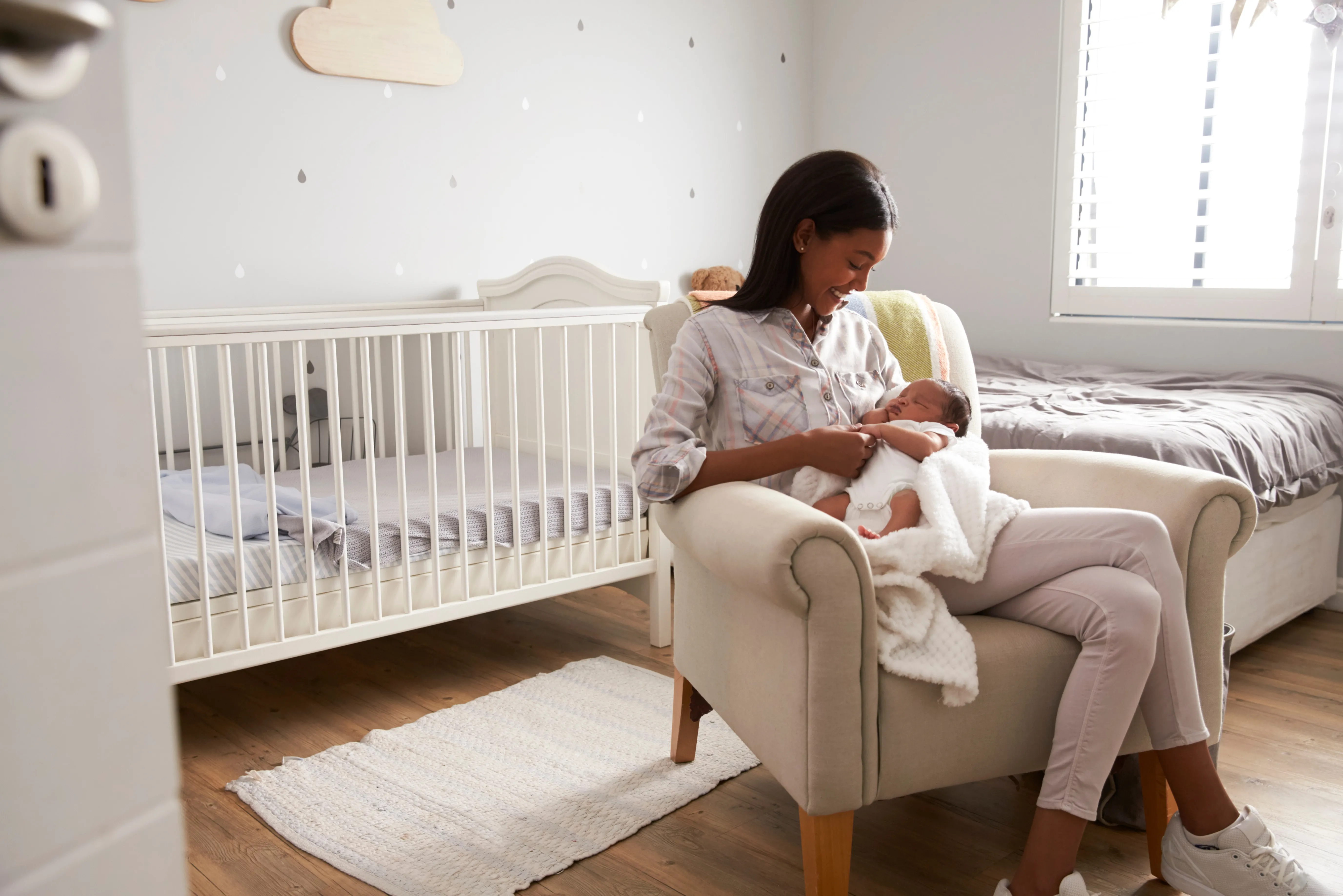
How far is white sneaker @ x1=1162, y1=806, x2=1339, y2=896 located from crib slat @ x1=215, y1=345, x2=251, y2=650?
1.54 metres

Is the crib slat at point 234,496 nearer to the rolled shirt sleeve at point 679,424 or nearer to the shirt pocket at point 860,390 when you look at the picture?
the rolled shirt sleeve at point 679,424

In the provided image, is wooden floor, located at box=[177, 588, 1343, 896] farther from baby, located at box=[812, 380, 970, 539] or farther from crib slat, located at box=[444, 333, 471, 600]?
baby, located at box=[812, 380, 970, 539]

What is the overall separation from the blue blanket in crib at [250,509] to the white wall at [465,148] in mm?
559

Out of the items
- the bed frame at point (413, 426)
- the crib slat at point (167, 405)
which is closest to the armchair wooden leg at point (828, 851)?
the bed frame at point (413, 426)

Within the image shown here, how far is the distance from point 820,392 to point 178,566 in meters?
1.17

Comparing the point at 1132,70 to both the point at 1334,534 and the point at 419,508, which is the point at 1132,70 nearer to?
the point at 1334,534

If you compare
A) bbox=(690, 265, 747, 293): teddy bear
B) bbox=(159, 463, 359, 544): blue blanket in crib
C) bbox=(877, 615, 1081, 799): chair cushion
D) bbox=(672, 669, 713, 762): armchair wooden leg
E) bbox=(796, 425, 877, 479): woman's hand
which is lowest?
bbox=(672, 669, 713, 762): armchair wooden leg

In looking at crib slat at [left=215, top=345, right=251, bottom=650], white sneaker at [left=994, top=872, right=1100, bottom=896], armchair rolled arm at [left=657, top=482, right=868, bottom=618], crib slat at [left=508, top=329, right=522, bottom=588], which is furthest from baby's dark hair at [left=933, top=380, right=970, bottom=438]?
crib slat at [left=215, top=345, right=251, bottom=650]

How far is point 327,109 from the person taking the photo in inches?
→ 105

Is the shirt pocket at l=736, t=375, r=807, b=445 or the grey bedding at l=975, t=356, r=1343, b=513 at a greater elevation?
the shirt pocket at l=736, t=375, r=807, b=445

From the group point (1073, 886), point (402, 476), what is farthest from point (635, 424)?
point (1073, 886)

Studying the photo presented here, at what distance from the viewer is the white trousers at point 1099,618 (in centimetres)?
124

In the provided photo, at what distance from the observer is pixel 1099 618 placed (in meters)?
1.26

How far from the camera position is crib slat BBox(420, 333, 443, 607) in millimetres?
2023
